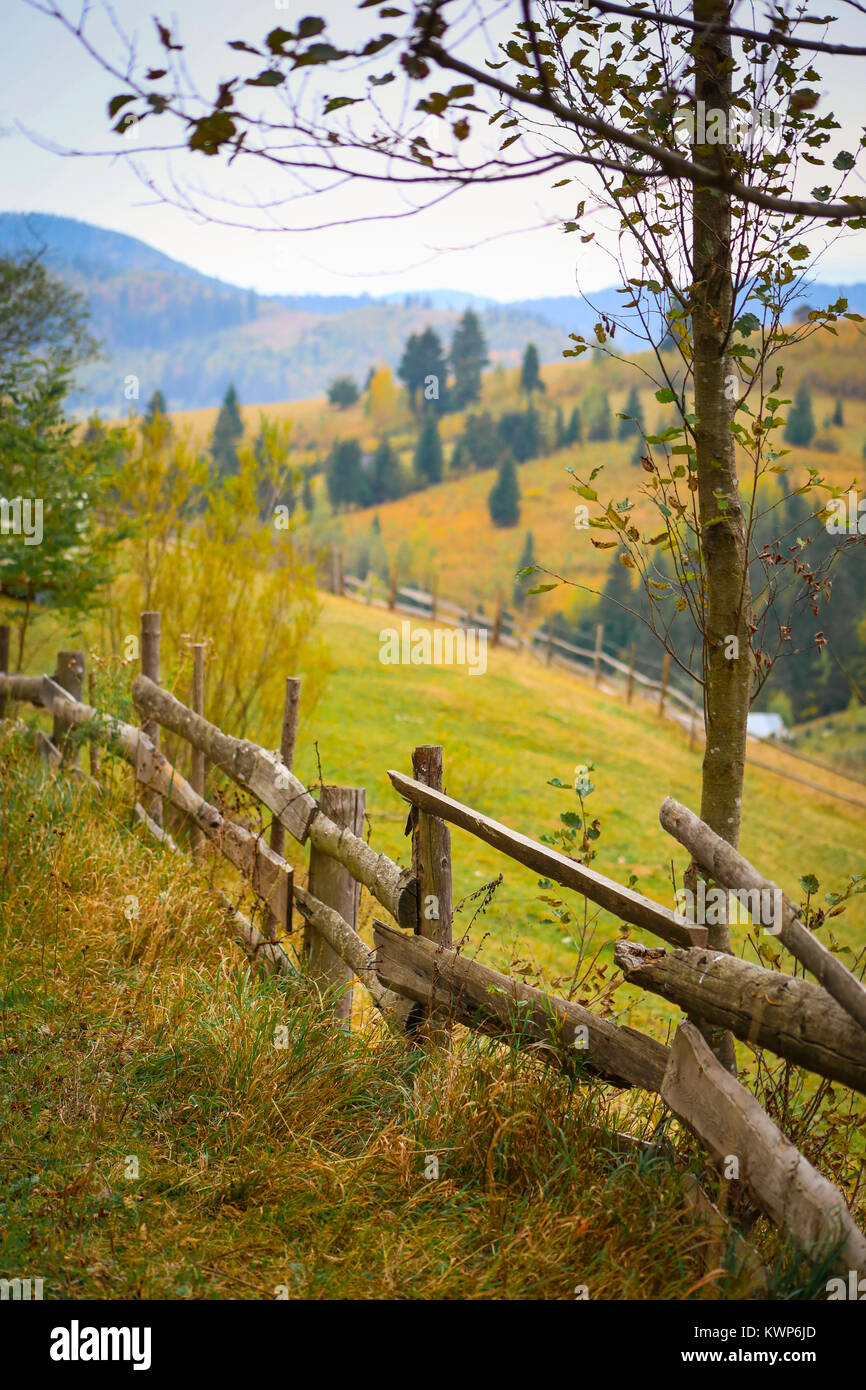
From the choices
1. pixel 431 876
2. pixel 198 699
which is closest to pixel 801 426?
pixel 198 699

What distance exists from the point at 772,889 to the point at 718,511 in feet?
4.03

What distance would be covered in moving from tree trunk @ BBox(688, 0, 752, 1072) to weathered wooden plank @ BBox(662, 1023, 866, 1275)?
1.17 ft

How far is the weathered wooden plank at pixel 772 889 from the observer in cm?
212

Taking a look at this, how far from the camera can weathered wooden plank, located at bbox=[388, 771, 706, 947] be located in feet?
8.36

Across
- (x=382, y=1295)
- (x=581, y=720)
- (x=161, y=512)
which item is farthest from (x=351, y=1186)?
(x=581, y=720)

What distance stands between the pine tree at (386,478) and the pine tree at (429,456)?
2.07m

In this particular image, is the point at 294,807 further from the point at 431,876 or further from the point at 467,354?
the point at 467,354

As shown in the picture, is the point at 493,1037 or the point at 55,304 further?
the point at 55,304

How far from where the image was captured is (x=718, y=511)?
2984 mm

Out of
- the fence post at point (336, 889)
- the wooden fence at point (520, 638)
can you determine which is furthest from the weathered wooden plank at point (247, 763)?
the wooden fence at point (520, 638)

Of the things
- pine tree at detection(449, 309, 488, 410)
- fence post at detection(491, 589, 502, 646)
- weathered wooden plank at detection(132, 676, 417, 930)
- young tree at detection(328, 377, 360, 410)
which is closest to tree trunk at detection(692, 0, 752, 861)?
weathered wooden plank at detection(132, 676, 417, 930)

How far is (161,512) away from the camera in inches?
357

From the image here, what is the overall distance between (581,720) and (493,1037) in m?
19.0
